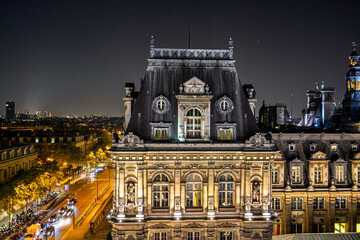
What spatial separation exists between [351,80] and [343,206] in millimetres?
39085

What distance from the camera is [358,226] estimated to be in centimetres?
4616

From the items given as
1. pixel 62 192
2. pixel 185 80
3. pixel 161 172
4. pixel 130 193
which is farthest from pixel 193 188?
pixel 62 192

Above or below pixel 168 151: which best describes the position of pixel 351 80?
above

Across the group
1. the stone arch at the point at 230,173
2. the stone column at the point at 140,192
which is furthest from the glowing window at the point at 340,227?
the stone column at the point at 140,192

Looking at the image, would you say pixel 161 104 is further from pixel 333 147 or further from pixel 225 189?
pixel 333 147

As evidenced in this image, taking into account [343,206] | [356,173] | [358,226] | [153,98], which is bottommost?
[358,226]

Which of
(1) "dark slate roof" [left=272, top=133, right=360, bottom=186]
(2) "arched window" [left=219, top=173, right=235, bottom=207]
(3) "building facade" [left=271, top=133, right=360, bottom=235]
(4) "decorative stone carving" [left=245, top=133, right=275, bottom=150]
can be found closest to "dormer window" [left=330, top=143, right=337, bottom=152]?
(1) "dark slate roof" [left=272, top=133, right=360, bottom=186]

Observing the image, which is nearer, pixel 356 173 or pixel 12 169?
pixel 356 173

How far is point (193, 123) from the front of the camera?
122 ft

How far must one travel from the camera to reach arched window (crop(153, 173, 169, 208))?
36.6m

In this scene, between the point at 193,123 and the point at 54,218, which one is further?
the point at 54,218

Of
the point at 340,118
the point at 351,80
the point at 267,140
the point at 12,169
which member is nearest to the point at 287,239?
the point at 267,140

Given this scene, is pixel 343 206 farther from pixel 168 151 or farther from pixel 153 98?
pixel 153 98

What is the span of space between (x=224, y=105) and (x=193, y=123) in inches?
187
